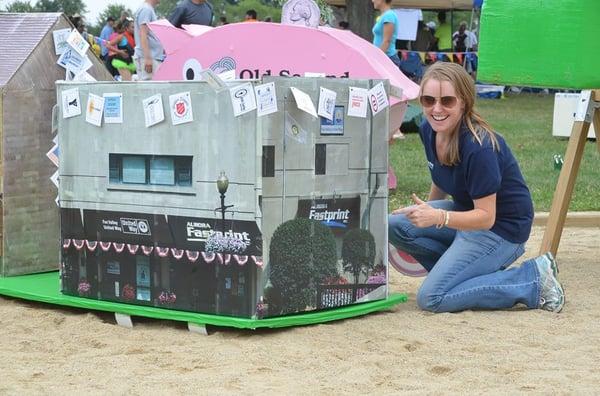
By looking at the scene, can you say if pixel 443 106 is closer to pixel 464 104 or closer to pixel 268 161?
pixel 464 104

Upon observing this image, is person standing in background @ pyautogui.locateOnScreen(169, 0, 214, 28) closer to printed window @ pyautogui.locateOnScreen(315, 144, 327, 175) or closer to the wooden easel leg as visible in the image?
the wooden easel leg

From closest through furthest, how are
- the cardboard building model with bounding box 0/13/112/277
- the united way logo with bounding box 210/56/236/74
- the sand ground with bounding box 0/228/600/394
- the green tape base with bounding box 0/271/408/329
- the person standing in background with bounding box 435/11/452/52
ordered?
the sand ground with bounding box 0/228/600/394, the green tape base with bounding box 0/271/408/329, the cardboard building model with bounding box 0/13/112/277, the united way logo with bounding box 210/56/236/74, the person standing in background with bounding box 435/11/452/52

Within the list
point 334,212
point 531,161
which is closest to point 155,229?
point 334,212

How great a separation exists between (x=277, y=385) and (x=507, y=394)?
26.8 inches

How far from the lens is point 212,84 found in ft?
12.3

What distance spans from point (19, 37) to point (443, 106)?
201cm

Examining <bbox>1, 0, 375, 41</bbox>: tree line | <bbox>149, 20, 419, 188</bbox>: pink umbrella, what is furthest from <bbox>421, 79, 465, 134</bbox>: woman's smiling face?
<bbox>1, 0, 375, 41</bbox>: tree line

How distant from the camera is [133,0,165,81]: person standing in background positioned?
27.2 feet

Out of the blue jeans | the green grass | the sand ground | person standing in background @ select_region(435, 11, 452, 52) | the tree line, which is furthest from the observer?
person standing in background @ select_region(435, 11, 452, 52)

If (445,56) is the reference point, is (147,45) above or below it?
below

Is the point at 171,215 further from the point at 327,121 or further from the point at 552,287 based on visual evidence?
the point at 552,287

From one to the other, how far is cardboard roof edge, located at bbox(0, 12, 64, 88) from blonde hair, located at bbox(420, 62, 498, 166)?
1774 mm

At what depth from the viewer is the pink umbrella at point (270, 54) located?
221 inches

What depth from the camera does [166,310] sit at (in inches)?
158
